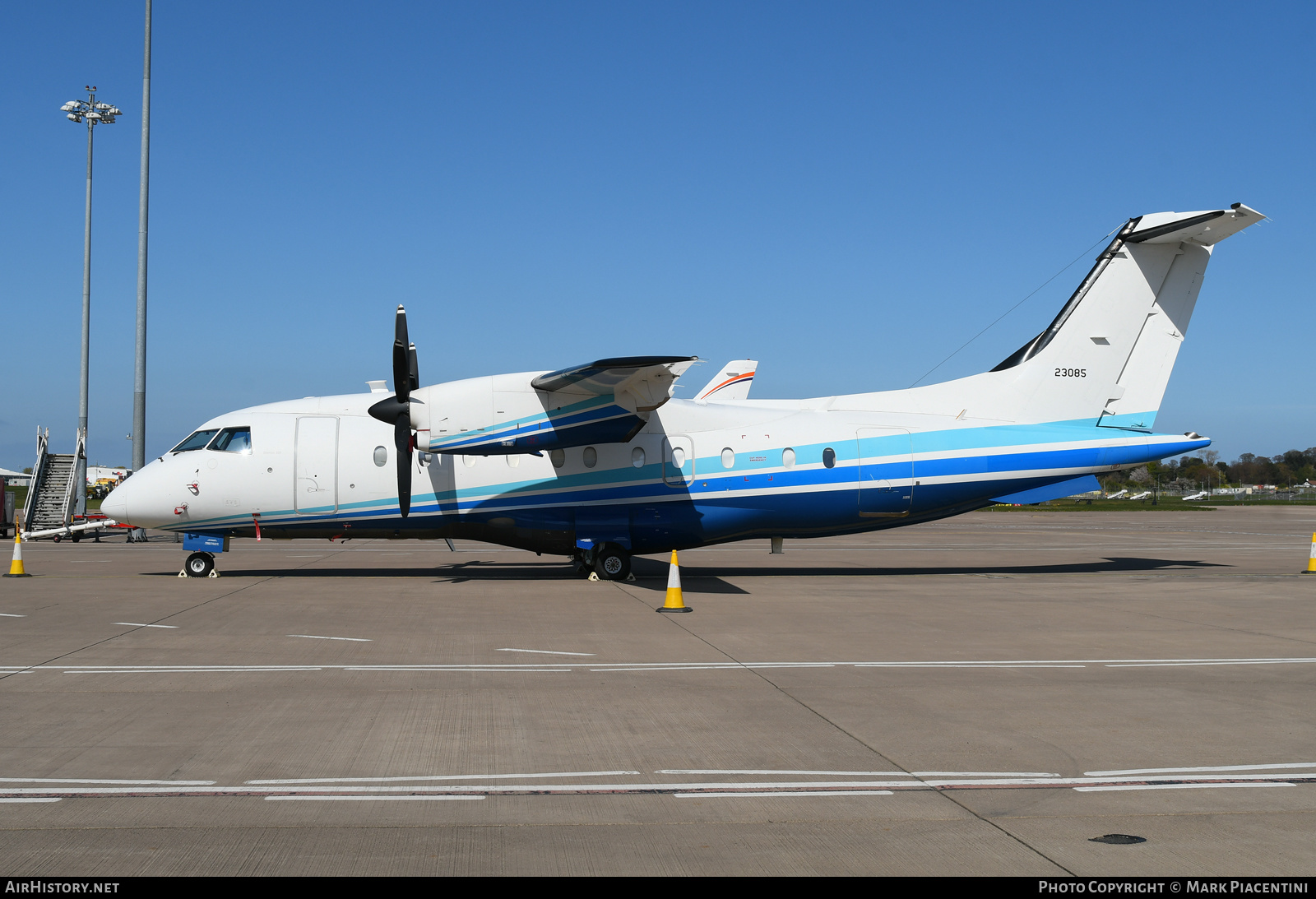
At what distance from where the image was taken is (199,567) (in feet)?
59.7

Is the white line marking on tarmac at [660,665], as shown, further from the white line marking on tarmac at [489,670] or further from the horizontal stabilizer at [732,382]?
the horizontal stabilizer at [732,382]

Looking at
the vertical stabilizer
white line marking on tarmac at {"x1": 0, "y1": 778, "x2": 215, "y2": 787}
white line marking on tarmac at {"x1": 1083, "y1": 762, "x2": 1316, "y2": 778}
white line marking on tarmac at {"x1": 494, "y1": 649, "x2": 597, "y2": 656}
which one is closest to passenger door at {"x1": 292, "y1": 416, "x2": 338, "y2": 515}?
white line marking on tarmac at {"x1": 494, "y1": 649, "x2": 597, "y2": 656}

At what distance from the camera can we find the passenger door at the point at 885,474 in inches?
730

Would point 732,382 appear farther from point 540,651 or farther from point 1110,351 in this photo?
point 540,651

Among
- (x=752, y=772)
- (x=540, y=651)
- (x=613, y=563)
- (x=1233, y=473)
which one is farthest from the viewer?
(x=1233, y=473)

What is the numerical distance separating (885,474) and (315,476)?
11402mm

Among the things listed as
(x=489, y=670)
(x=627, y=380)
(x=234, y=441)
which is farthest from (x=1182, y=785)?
(x=234, y=441)

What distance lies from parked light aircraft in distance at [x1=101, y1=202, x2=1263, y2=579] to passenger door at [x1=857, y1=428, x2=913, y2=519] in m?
0.04

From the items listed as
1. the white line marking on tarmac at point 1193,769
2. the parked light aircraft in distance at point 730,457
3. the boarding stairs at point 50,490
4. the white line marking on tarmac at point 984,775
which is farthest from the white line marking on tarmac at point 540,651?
the boarding stairs at point 50,490

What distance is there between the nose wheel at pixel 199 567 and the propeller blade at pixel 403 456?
4477 mm

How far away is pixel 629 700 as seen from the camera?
7.84m

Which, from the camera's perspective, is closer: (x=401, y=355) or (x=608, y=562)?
(x=401, y=355)

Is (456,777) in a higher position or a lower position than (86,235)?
lower
